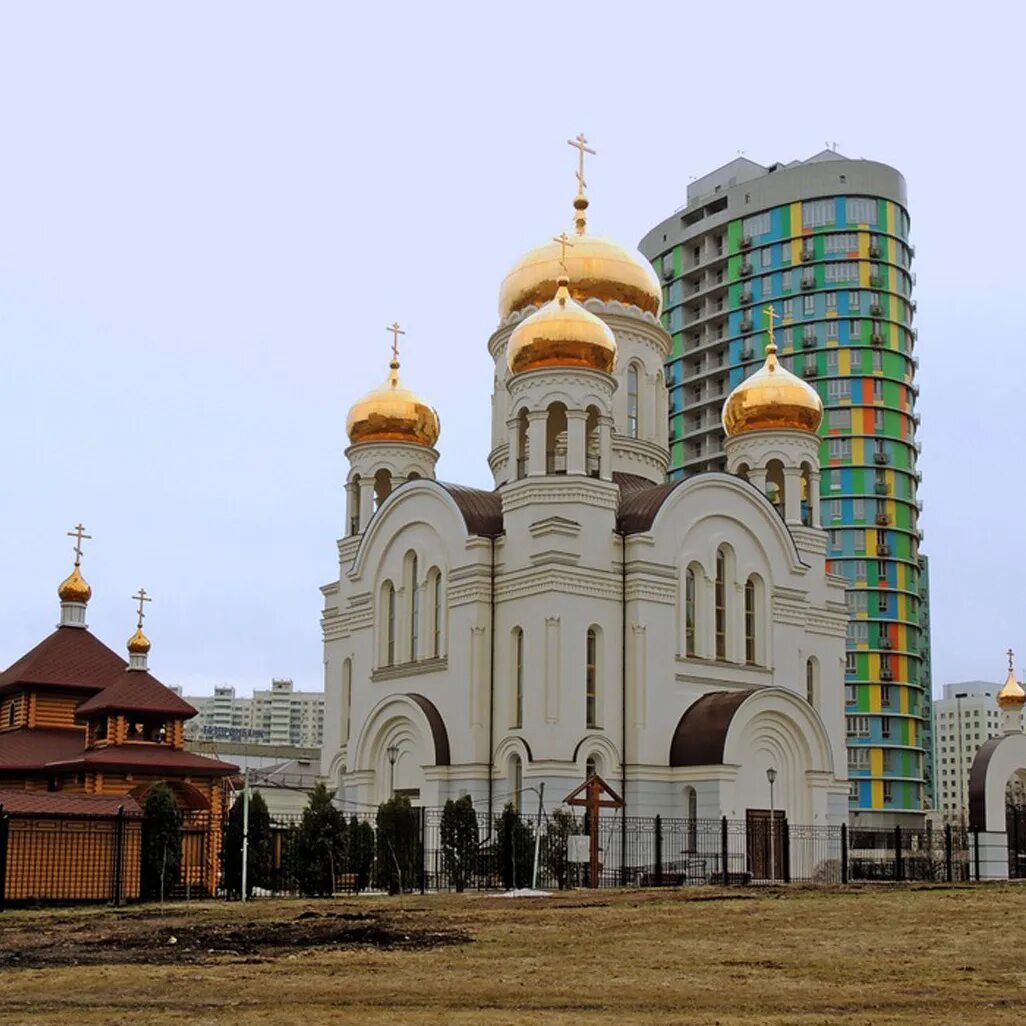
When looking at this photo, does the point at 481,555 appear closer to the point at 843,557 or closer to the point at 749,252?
the point at 843,557

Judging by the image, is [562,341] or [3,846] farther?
[562,341]

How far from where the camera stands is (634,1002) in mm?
9445

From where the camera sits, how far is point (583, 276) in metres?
33.2

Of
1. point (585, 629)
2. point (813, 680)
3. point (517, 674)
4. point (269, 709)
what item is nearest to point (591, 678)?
point (585, 629)

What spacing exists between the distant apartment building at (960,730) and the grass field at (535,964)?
78562mm

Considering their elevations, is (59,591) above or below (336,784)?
above

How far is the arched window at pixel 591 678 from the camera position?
27203 mm

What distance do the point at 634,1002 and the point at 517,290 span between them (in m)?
25.4

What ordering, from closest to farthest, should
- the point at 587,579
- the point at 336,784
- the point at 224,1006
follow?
the point at 224,1006 < the point at 587,579 < the point at 336,784

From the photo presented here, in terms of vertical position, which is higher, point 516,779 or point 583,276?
point 583,276

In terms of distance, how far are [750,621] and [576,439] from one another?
214 inches

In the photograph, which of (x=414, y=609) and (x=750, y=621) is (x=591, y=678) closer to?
(x=750, y=621)

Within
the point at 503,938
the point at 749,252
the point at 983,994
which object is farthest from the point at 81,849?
the point at 749,252

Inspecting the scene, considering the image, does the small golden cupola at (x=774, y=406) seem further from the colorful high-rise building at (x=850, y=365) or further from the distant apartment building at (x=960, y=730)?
the distant apartment building at (x=960, y=730)
